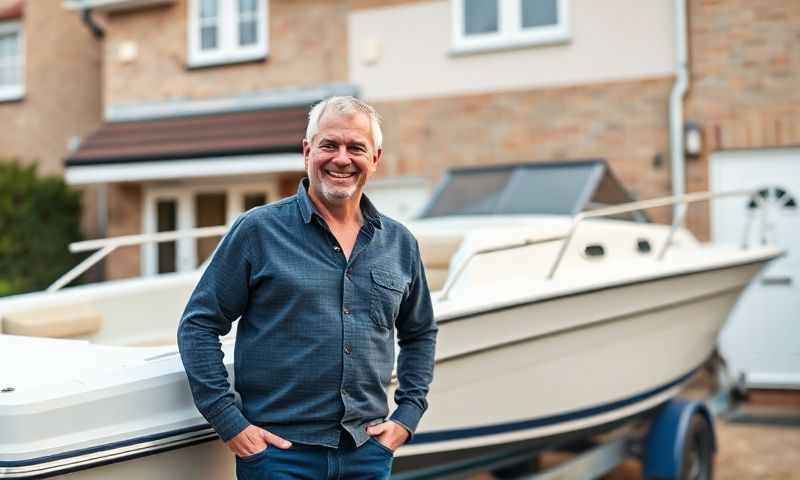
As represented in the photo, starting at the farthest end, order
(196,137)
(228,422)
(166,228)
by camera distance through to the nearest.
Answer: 1. (166,228)
2. (196,137)
3. (228,422)

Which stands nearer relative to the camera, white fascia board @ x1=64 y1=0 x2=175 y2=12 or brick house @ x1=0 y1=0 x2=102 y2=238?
white fascia board @ x1=64 y1=0 x2=175 y2=12

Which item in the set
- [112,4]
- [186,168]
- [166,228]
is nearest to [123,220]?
[166,228]

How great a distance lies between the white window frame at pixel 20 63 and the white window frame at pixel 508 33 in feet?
23.2

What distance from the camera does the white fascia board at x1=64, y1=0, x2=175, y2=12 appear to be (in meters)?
10.7

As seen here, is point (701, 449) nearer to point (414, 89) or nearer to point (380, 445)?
point (380, 445)

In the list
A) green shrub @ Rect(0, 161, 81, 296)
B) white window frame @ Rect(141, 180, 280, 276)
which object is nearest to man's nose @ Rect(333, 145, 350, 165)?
white window frame @ Rect(141, 180, 280, 276)

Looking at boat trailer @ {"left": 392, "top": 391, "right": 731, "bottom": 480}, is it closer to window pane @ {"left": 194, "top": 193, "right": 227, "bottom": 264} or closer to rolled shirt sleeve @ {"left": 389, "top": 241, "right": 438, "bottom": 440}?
rolled shirt sleeve @ {"left": 389, "top": 241, "right": 438, "bottom": 440}

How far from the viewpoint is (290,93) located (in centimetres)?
991

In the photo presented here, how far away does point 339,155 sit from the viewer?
2.18m

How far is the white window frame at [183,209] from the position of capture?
1054 cm

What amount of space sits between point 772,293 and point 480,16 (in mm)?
3901

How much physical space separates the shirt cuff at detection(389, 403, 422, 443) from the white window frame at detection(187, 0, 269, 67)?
330 inches

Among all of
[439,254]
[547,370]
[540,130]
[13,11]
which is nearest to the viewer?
[547,370]

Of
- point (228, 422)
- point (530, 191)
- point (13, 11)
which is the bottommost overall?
point (228, 422)
